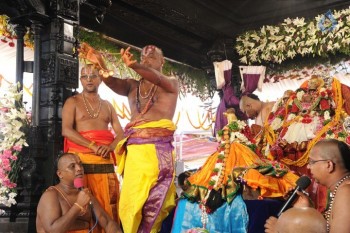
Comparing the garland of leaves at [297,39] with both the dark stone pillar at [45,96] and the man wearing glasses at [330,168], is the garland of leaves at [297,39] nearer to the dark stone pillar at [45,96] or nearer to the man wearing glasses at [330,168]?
the dark stone pillar at [45,96]

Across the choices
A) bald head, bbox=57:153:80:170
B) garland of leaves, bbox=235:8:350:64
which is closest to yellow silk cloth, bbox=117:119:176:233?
bald head, bbox=57:153:80:170

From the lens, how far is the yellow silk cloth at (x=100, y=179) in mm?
4383

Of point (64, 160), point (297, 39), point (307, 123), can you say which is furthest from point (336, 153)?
point (297, 39)

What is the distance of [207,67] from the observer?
8.52m

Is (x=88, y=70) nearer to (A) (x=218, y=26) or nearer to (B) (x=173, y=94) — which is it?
(B) (x=173, y=94)

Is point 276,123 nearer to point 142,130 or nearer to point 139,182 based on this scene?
point 142,130

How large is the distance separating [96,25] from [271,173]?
3390 millimetres

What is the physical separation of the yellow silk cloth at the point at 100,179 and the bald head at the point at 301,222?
2.69 meters

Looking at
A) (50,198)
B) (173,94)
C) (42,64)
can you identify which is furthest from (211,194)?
(42,64)

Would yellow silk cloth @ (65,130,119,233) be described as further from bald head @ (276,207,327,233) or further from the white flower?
bald head @ (276,207,327,233)

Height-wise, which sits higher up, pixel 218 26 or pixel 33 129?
pixel 218 26

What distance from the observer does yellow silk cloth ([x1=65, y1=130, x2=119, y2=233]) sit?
438cm

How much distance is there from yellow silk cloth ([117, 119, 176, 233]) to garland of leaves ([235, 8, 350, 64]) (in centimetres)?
448

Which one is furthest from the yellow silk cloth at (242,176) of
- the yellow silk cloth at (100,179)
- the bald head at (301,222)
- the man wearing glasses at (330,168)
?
the bald head at (301,222)
